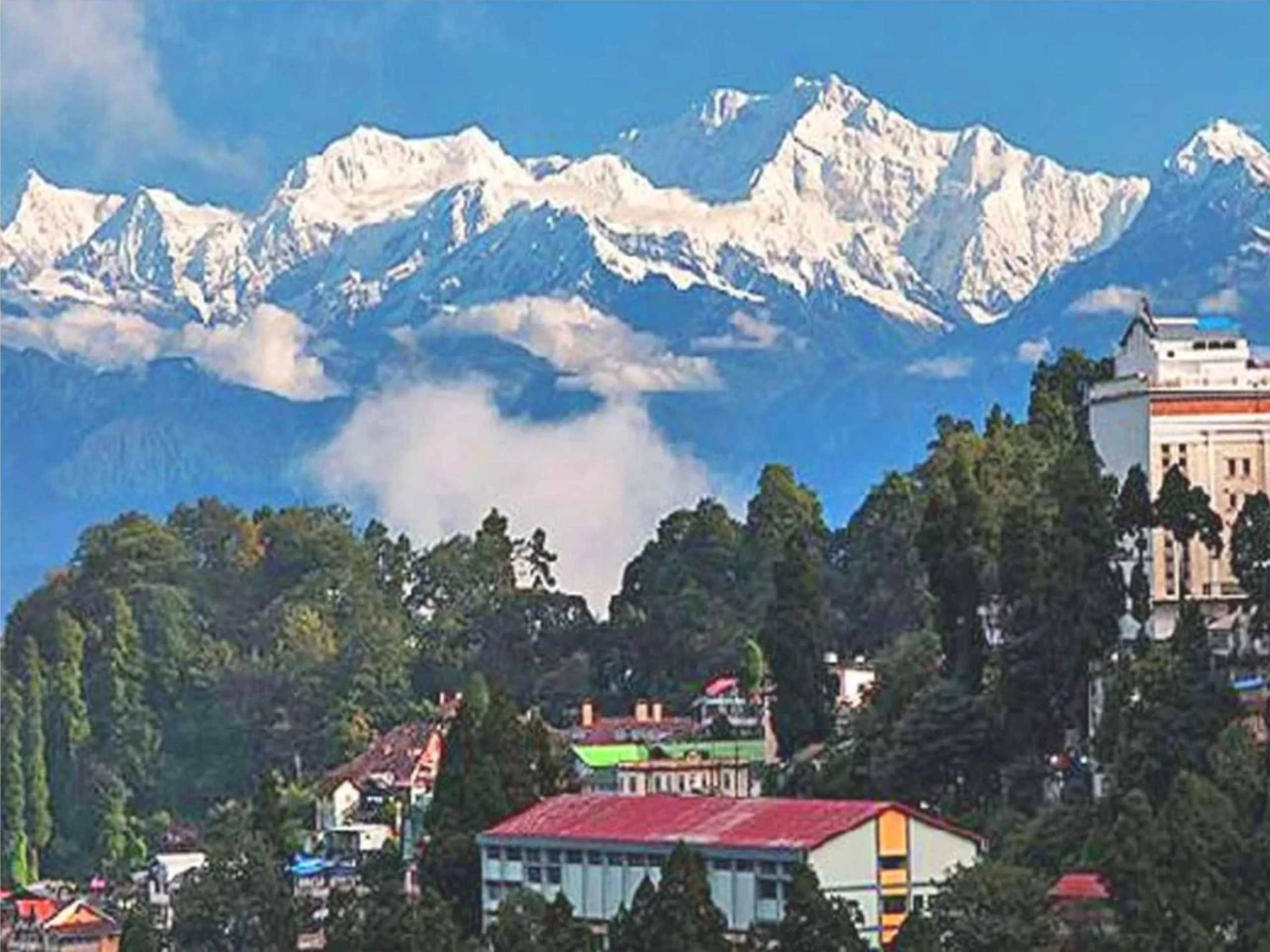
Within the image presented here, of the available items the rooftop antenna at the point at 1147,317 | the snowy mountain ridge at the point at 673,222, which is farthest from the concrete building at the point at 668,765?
the snowy mountain ridge at the point at 673,222

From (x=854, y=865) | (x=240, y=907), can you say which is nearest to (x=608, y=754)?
(x=240, y=907)

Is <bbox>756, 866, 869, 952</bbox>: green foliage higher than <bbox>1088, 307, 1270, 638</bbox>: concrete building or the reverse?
the reverse

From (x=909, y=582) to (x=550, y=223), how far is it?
8505 centimetres

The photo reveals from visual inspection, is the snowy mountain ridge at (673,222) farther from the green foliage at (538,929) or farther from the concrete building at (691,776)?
the green foliage at (538,929)

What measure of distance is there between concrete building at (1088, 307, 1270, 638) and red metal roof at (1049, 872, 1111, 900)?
7.00 m

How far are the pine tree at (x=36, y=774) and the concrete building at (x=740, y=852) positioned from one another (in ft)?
78.9

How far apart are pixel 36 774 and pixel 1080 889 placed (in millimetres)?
32488

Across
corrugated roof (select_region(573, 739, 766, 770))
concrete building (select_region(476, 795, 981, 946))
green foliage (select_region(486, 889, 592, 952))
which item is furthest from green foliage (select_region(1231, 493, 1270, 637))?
corrugated roof (select_region(573, 739, 766, 770))

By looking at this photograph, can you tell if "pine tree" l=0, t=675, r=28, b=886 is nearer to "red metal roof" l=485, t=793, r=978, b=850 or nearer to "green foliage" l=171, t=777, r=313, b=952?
"green foliage" l=171, t=777, r=313, b=952

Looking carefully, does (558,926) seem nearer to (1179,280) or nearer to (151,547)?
(151,547)

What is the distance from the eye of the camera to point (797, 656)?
44156 millimetres

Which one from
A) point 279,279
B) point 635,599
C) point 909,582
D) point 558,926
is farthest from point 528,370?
point 558,926

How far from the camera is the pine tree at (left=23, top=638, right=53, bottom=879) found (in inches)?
2413

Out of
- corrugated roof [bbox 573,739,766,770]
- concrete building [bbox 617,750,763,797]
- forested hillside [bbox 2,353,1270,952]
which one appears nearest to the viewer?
forested hillside [bbox 2,353,1270,952]
